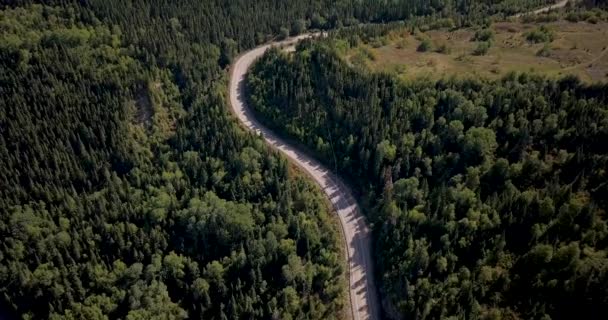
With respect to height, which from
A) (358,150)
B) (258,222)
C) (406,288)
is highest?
A: (358,150)

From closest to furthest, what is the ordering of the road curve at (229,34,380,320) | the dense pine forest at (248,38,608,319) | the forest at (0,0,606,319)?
the dense pine forest at (248,38,608,319) < the forest at (0,0,606,319) < the road curve at (229,34,380,320)

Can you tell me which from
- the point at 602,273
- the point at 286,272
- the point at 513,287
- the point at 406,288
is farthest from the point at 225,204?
the point at 602,273

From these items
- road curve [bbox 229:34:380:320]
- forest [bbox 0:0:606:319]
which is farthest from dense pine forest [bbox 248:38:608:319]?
road curve [bbox 229:34:380:320]

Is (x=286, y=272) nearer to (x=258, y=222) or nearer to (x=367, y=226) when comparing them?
(x=258, y=222)

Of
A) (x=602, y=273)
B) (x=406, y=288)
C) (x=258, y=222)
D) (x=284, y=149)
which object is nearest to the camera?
(x=602, y=273)

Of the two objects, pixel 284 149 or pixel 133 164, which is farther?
pixel 284 149

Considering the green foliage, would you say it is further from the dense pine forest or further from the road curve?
the dense pine forest

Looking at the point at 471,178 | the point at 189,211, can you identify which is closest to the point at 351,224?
the point at 471,178

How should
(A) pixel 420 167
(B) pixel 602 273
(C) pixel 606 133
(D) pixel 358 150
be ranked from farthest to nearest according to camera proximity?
(D) pixel 358 150 < (A) pixel 420 167 < (C) pixel 606 133 < (B) pixel 602 273
